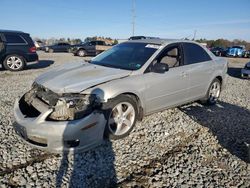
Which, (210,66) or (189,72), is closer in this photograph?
(189,72)

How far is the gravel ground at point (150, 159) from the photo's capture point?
2.97m

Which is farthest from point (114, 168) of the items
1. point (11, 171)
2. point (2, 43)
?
point (2, 43)

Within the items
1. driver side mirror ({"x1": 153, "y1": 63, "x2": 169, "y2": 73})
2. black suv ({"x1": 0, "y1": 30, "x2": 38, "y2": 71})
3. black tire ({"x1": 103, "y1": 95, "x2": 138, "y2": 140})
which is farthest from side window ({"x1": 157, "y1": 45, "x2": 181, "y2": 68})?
black suv ({"x1": 0, "y1": 30, "x2": 38, "y2": 71})

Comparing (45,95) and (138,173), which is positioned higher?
(45,95)

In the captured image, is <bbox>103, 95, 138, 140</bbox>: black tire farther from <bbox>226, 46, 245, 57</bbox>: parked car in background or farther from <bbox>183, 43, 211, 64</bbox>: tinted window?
<bbox>226, 46, 245, 57</bbox>: parked car in background

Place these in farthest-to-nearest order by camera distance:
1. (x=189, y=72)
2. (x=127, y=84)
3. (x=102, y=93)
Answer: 1. (x=189, y=72)
2. (x=127, y=84)
3. (x=102, y=93)

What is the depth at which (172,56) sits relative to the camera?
5.01 meters

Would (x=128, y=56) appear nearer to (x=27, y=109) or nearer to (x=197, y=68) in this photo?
(x=197, y=68)

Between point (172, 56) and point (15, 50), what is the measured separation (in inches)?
328

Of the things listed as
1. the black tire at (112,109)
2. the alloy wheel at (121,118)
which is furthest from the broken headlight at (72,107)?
the alloy wheel at (121,118)

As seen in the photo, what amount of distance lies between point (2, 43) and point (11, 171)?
355 inches

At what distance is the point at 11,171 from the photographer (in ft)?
10.0

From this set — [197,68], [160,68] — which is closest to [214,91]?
[197,68]

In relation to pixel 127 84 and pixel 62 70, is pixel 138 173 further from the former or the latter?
pixel 62 70
